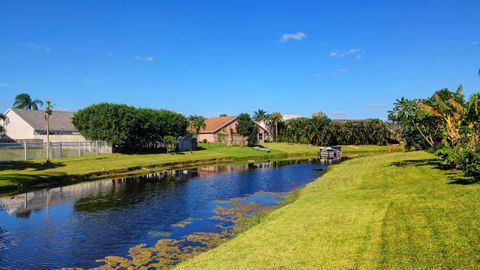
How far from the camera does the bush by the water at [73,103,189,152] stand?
2694 inches

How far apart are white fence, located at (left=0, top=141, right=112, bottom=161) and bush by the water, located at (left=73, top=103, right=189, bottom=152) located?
2175 millimetres

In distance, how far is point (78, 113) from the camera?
73.1m

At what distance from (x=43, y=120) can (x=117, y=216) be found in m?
68.9

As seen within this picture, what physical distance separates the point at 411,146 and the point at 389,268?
2785 inches

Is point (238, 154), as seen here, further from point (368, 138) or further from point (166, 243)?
point (166, 243)

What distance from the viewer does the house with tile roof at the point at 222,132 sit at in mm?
102438

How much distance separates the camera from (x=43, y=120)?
85125 mm

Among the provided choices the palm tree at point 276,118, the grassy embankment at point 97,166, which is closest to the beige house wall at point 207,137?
the grassy embankment at point 97,166

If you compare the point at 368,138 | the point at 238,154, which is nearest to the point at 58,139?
the point at 238,154

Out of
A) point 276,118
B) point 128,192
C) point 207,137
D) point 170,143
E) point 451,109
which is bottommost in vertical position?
point 128,192

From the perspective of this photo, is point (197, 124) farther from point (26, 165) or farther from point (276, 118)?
point (26, 165)

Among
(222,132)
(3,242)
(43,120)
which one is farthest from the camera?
(222,132)

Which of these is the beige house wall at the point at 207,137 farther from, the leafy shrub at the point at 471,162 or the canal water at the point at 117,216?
the leafy shrub at the point at 471,162

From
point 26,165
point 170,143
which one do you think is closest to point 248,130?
point 170,143
